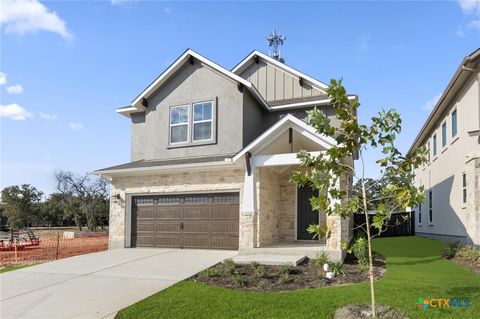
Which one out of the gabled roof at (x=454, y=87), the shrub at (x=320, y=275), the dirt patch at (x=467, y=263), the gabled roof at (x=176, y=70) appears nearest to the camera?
the shrub at (x=320, y=275)

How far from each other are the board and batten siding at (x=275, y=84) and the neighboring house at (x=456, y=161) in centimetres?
549

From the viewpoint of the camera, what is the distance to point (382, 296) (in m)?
7.21

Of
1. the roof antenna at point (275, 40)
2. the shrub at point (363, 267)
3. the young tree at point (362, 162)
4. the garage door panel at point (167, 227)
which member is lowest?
the shrub at point (363, 267)

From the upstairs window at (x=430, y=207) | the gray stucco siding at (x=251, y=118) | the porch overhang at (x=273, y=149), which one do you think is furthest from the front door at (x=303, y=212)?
the upstairs window at (x=430, y=207)

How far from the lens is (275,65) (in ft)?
58.3

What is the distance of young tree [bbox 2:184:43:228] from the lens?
43312 mm

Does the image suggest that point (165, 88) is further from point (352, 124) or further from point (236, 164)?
point (352, 124)

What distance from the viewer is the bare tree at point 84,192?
1411 inches

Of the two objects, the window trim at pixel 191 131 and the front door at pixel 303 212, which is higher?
the window trim at pixel 191 131

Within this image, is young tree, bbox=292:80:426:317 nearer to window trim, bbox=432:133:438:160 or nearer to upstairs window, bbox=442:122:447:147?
upstairs window, bbox=442:122:447:147

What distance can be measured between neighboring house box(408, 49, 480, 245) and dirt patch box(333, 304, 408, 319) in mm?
Result: 8194

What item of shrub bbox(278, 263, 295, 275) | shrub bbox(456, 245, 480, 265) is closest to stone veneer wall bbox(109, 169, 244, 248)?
shrub bbox(278, 263, 295, 275)

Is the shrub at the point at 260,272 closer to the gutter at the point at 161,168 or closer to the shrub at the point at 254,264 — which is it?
the shrub at the point at 254,264

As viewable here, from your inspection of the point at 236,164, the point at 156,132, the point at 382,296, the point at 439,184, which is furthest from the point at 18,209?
the point at 382,296
